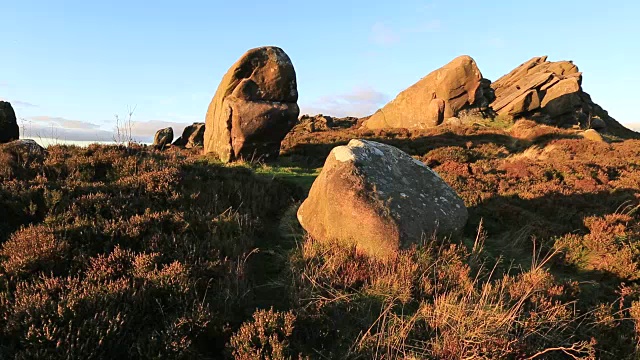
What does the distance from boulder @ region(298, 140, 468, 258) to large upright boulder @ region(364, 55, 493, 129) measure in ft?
70.8

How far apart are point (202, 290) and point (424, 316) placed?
2.86 metres

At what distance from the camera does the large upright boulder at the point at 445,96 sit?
92.0ft

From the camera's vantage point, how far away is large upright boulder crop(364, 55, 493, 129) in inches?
1104

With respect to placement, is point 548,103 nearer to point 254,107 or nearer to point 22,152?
point 254,107

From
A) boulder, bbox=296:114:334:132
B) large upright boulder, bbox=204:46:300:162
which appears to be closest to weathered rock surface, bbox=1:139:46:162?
large upright boulder, bbox=204:46:300:162

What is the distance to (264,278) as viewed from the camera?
19.4 feet

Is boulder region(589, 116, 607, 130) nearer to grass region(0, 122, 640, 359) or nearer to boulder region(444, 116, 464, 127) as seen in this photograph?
boulder region(444, 116, 464, 127)

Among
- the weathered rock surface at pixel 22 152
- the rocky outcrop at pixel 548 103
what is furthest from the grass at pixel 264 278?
the rocky outcrop at pixel 548 103

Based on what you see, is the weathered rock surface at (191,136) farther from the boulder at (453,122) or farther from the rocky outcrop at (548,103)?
the rocky outcrop at (548,103)

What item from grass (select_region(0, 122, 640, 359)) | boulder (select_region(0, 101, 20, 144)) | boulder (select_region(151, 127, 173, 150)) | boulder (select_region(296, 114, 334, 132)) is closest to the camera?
grass (select_region(0, 122, 640, 359))

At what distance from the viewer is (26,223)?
253 inches

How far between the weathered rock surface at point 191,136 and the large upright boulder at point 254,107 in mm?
15334

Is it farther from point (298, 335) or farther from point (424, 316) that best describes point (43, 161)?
point (424, 316)

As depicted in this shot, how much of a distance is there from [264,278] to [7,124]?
59.9 feet
